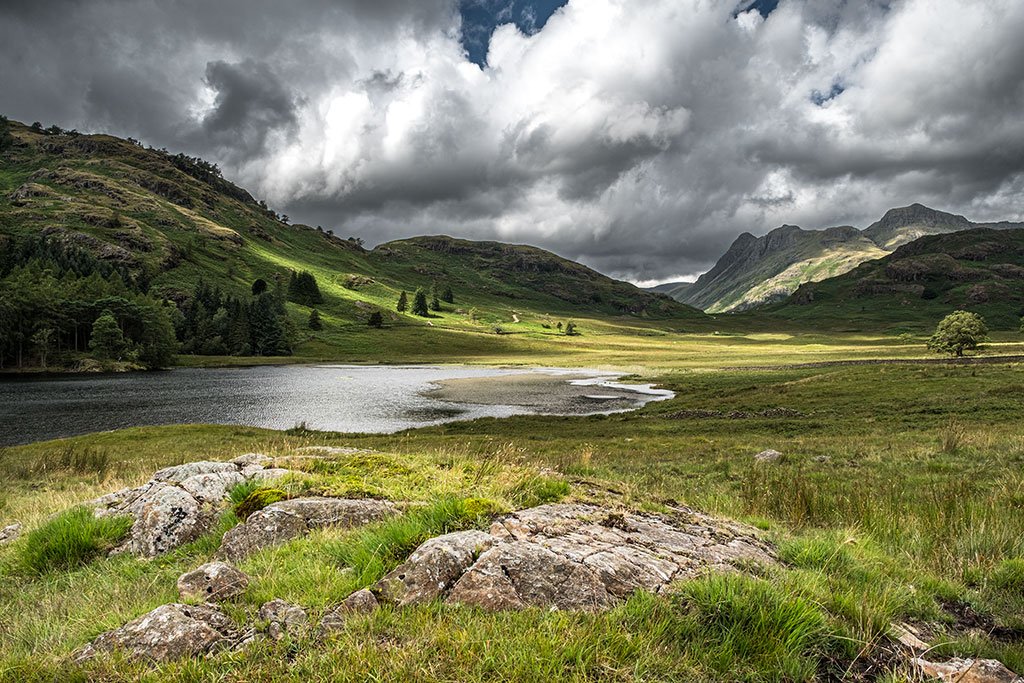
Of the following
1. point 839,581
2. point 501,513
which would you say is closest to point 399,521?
point 501,513

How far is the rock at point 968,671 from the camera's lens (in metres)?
4.60

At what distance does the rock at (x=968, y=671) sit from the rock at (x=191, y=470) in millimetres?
12034

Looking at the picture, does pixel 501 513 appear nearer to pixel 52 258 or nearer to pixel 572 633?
pixel 572 633

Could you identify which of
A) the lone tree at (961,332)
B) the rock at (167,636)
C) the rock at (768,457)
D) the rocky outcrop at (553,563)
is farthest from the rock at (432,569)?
the lone tree at (961,332)

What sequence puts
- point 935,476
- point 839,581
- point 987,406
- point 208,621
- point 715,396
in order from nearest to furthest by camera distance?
point 208,621, point 839,581, point 935,476, point 987,406, point 715,396

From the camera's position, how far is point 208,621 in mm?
4957

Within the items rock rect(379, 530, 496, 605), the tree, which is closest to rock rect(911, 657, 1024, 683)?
rock rect(379, 530, 496, 605)

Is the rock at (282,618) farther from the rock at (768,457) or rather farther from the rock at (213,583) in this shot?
the rock at (768,457)

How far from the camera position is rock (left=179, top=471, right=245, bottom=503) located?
948cm

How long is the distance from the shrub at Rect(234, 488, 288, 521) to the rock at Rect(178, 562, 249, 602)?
7.99 feet

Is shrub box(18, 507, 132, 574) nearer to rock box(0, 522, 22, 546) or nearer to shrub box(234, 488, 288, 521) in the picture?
rock box(0, 522, 22, 546)

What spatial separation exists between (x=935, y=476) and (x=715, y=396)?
47.8m

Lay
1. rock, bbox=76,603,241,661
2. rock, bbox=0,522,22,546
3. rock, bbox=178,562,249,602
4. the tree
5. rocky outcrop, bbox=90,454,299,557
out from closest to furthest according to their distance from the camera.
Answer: rock, bbox=76,603,241,661 < rock, bbox=178,562,249,602 < rocky outcrop, bbox=90,454,299,557 < rock, bbox=0,522,22,546 < the tree

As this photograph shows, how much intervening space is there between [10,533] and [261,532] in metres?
6.63
